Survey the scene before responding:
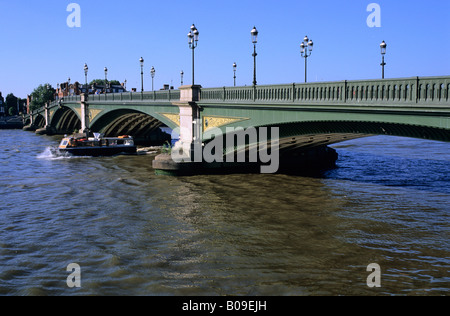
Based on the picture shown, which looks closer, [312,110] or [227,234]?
[227,234]

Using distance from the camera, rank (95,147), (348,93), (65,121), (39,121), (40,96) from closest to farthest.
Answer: (348,93) → (95,147) → (65,121) → (39,121) → (40,96)

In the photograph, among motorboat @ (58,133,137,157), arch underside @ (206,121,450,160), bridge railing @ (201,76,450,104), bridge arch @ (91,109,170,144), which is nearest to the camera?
bridge railing @ (201,76,450,104)

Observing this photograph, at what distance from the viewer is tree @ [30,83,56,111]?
13038cm

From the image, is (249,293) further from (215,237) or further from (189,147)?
(189,147)

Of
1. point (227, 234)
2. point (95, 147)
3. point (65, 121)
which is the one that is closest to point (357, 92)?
point (227, 234)

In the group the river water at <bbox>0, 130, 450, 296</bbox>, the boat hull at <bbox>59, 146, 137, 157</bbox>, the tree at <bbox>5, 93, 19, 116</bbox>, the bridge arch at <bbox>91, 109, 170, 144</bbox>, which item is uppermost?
Result: the tree at <bbox>5, 93, 19, 116</bbox>

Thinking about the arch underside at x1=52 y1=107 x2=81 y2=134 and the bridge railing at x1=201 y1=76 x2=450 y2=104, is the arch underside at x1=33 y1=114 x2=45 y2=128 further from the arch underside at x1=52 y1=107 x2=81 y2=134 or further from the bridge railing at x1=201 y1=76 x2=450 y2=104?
the bridge railing at x1=201 y1=76 x2=450 y2=104

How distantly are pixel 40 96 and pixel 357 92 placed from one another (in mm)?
127259

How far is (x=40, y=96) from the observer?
431 feet

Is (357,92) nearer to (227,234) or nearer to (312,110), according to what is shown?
(312,110)

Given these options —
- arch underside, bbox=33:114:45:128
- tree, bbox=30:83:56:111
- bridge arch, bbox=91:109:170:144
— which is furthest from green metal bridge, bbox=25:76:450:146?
tree, bbox=30:83:56:111

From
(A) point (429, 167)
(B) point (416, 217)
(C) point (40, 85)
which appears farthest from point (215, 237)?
(C) point (40, 85)

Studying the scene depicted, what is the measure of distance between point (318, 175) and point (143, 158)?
1675 cm
